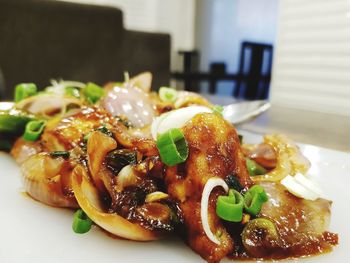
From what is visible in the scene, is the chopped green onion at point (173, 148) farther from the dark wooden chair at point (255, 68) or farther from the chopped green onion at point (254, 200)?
the dark wooden chair at point (255, 68)

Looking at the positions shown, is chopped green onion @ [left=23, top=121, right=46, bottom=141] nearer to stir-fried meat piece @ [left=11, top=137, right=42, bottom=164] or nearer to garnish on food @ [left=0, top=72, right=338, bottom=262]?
stir-fried meat piece @ [left=11, top=137, right=42, bottom=164]

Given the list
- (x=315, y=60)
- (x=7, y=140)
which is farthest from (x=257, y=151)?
(x=315, y=60)

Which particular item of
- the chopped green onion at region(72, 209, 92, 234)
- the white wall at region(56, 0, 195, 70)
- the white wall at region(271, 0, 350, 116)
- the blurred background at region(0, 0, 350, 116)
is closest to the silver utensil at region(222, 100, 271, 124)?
the chopped green onion at region(72, 209, 92, 234)

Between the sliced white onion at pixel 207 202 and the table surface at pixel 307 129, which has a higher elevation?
the sliced white onion at pixel 207 202

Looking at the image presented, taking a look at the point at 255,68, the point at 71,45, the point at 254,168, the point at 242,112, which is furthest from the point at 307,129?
the point at 255,68

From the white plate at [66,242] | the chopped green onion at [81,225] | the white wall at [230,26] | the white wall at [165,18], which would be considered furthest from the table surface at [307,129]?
the white wall at [230,26]

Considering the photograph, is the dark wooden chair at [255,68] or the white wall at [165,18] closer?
the white wall at [165,18]
